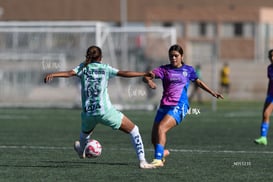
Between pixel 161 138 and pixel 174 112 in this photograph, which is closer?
pixel 161 138

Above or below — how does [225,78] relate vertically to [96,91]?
below

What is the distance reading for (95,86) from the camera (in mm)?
14875

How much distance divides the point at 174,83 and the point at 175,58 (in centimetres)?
42

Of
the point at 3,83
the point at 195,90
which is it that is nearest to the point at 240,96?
the point at 195,90

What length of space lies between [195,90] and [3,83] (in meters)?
9.11

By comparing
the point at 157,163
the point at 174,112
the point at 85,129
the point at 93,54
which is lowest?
the point at 157,163

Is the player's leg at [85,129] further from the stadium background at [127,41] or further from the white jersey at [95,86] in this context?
the stadium background at [127,41]

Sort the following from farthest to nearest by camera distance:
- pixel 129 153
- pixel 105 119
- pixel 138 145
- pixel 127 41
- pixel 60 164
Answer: pixel 127 41 → pixel 129 153 → pixel 60 164 → pixel 138 145 → pixel 105 119

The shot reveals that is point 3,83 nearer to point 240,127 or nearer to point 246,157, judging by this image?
point 240,127

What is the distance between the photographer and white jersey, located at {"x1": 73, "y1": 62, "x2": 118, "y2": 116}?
14.8 m

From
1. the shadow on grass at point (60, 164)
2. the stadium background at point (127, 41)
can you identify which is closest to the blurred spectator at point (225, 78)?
the stadium background at point (127, 41)

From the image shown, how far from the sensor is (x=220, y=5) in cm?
7738

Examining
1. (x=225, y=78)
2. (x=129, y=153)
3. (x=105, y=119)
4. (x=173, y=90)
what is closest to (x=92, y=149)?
(x=105, y=119)

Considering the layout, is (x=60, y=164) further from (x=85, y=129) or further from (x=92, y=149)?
(x=85, y=129)
